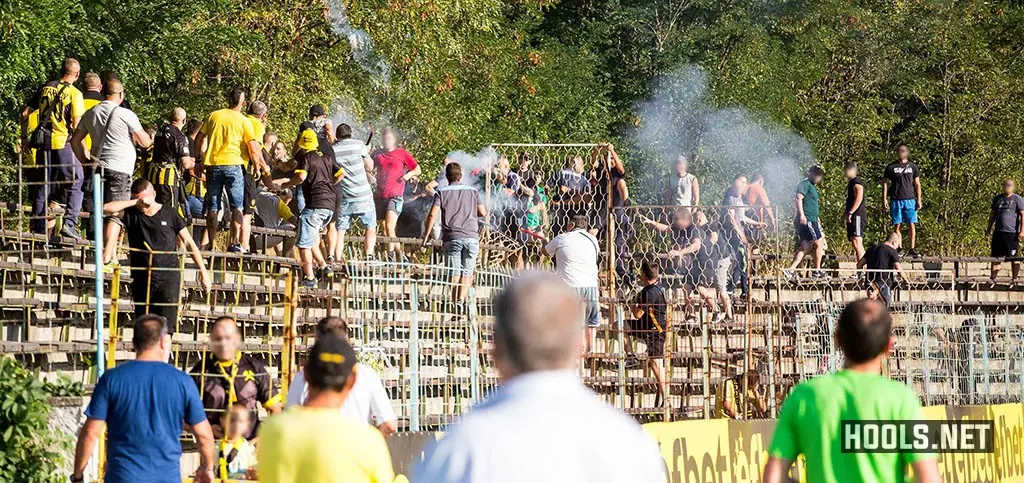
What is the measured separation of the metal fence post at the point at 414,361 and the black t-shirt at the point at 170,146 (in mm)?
4060

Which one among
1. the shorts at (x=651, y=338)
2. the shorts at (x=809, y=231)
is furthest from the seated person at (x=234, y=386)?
the shorts at (x=809, y=231)

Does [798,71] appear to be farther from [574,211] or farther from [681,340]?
[681,340]

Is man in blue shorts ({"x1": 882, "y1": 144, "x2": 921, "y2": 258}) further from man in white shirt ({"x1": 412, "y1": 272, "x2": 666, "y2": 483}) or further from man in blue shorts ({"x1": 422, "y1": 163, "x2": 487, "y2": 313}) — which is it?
man in white shirt ({"x1": 412, "y1": 272, "x2": 666, "y2": 483})

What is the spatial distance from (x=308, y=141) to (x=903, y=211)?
1171cm

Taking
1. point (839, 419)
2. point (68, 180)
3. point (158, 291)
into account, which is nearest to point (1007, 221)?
point (68, 180)

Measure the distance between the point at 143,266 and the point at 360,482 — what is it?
8.48 meters

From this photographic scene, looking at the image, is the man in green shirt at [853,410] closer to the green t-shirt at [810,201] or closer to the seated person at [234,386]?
the seated person at [234,386]

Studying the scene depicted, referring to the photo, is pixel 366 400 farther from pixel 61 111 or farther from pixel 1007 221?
pixel 1007 221

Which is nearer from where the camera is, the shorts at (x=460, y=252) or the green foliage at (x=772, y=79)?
the shorts at (x=460, y=252)

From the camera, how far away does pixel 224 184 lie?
16.5 meters

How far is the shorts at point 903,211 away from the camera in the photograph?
987 inches

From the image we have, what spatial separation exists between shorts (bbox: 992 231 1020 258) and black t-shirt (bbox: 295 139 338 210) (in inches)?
539

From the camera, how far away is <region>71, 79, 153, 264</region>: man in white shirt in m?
14.8

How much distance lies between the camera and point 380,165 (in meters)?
19.5
